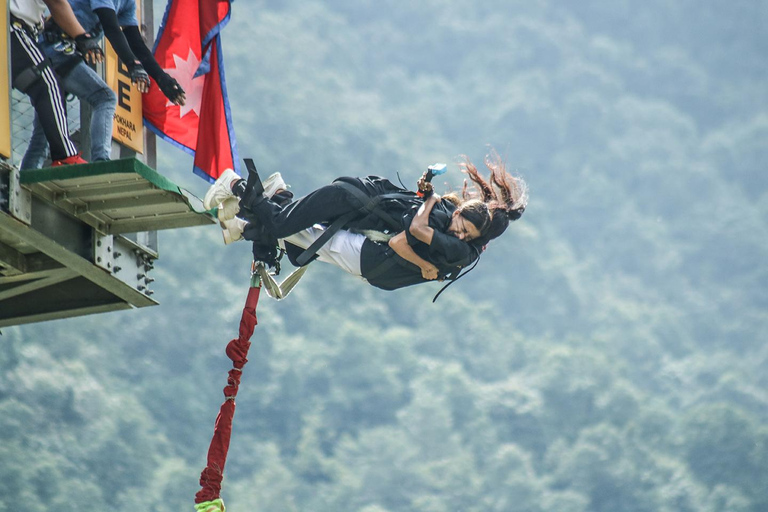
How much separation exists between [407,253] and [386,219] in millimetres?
314

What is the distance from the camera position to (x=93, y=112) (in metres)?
9.52

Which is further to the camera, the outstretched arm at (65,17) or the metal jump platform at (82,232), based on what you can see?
the outstretched arm at (65,17)

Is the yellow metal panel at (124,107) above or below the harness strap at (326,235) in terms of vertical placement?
above

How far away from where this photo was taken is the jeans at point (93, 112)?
9.42 metres

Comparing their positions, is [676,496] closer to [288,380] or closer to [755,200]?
[288,380]

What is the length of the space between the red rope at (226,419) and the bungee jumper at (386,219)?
553mm

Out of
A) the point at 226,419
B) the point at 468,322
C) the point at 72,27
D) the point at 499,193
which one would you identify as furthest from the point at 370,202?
the point at 468,322

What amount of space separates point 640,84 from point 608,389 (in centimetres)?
5154

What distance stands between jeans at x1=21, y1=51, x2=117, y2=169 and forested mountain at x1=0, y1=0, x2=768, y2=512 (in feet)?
161

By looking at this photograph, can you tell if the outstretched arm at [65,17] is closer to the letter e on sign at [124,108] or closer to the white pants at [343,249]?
the letter e on sign at [124,108]

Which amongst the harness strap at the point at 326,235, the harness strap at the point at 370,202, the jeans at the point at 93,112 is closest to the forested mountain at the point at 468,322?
the jeans at the point at 93,112

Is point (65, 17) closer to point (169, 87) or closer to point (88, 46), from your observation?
point (88, 46)

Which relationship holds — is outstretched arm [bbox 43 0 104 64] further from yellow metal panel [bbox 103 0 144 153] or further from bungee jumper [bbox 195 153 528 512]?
bungee jumper [bbox 195 153 528 512]

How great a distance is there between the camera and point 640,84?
120m
